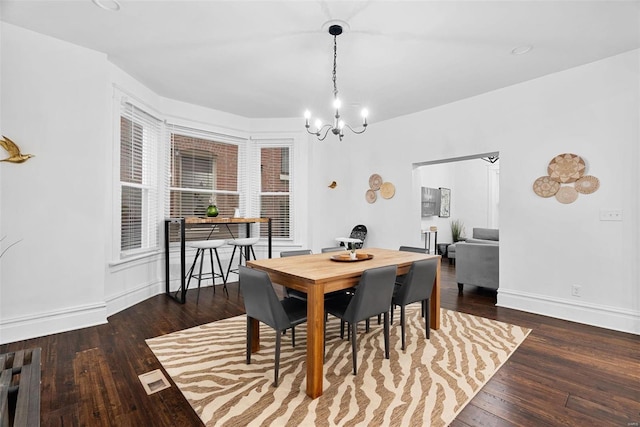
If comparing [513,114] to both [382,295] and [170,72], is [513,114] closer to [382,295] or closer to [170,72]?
[382,295]

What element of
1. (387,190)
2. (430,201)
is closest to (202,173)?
(387,190)

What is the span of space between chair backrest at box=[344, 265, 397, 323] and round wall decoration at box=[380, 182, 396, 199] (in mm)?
3026

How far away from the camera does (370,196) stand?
5.57 m

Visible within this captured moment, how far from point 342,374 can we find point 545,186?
3187 mm

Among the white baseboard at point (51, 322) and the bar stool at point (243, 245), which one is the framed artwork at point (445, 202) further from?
the white baseboard at point (51, 322)

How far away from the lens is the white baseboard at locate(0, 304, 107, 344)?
9.14 ft

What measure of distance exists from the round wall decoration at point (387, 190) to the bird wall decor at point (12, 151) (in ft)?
15.0

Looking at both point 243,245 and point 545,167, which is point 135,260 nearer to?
point 243,245

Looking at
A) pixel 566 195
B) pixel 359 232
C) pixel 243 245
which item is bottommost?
pixel 243 245

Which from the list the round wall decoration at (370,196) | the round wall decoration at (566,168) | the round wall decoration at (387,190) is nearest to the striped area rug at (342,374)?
the round wall decoration at (566,168)

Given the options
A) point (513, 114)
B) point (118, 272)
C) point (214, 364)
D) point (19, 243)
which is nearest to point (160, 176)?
point (118, 272)

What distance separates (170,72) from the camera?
3.66 metres

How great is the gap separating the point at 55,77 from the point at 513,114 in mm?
5070

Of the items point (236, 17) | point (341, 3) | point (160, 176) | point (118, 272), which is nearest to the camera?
point (341, 3)
